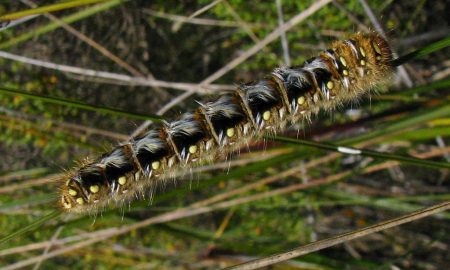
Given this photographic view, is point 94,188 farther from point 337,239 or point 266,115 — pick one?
point 337,239

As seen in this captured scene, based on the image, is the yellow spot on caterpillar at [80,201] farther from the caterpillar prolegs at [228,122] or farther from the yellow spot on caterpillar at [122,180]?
the yellow spot on caterpillar at [122,180]

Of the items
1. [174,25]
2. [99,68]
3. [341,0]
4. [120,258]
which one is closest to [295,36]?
[341,0]

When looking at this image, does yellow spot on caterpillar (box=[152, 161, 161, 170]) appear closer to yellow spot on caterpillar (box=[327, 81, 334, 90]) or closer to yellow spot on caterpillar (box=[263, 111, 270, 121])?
yellow spot on caterpillar (box=[263, 111, 270, 121])

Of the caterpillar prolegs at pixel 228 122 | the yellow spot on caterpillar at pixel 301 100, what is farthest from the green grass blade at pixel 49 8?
the yellow spot on caterpillar at pixel 301 100

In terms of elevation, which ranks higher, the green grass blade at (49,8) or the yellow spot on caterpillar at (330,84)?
the green grass blade at (49,8)

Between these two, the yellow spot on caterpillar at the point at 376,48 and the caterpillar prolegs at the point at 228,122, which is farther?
the yellow spot on caterpillar at the point at 376,48

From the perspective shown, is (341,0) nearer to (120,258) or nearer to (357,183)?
(357,183)

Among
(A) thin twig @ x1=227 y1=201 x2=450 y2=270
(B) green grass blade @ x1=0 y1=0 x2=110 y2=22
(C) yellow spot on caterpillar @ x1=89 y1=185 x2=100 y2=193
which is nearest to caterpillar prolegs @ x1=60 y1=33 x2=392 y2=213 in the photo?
(C) yellow spot on caterpillar @ x1=89 y1=185 x2=100 y2=193

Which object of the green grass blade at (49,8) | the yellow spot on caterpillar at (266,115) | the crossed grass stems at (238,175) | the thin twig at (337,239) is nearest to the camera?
the thin twig at (337,239)
